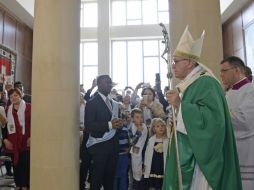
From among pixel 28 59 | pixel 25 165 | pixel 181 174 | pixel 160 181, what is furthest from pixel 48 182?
pixel 28 59

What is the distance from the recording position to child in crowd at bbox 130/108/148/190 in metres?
3.54

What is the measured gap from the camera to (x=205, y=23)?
3.02m

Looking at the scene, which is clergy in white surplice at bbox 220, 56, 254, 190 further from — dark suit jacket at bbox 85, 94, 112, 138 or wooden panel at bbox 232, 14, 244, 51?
wooden panel at bbox 232, 14, 244, 51

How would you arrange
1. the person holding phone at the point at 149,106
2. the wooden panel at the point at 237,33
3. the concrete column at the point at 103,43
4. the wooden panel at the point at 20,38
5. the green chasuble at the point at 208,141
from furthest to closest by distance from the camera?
the concrete column at the point at 103,43 → the wooden panel at the point at 20,38 → the wooden panel at the point at 237,33 → the person holding phone at the point at 149,106 → the green chasuble at the point at 208,141

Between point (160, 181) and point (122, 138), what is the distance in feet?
2.19

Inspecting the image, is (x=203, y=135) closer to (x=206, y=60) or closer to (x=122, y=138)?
(x=206, y=60)

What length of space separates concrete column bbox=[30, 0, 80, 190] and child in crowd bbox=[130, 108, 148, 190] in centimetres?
72

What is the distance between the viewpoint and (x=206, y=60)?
3000 mm

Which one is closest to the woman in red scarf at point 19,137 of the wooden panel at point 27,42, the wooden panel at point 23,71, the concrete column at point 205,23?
the concrete column at point 205,23

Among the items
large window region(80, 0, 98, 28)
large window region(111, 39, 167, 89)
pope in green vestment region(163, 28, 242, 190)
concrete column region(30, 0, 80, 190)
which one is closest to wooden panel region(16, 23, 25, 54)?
large window region(80, 0, 98, 28)

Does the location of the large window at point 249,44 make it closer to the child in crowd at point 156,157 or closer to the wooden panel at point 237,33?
the wooden panel at point 237,33

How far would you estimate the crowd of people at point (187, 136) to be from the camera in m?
1.91

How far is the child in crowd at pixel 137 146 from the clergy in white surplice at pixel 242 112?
138 cm

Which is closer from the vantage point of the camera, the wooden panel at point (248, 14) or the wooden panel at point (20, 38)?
the wooden panel at point (248, 14)
